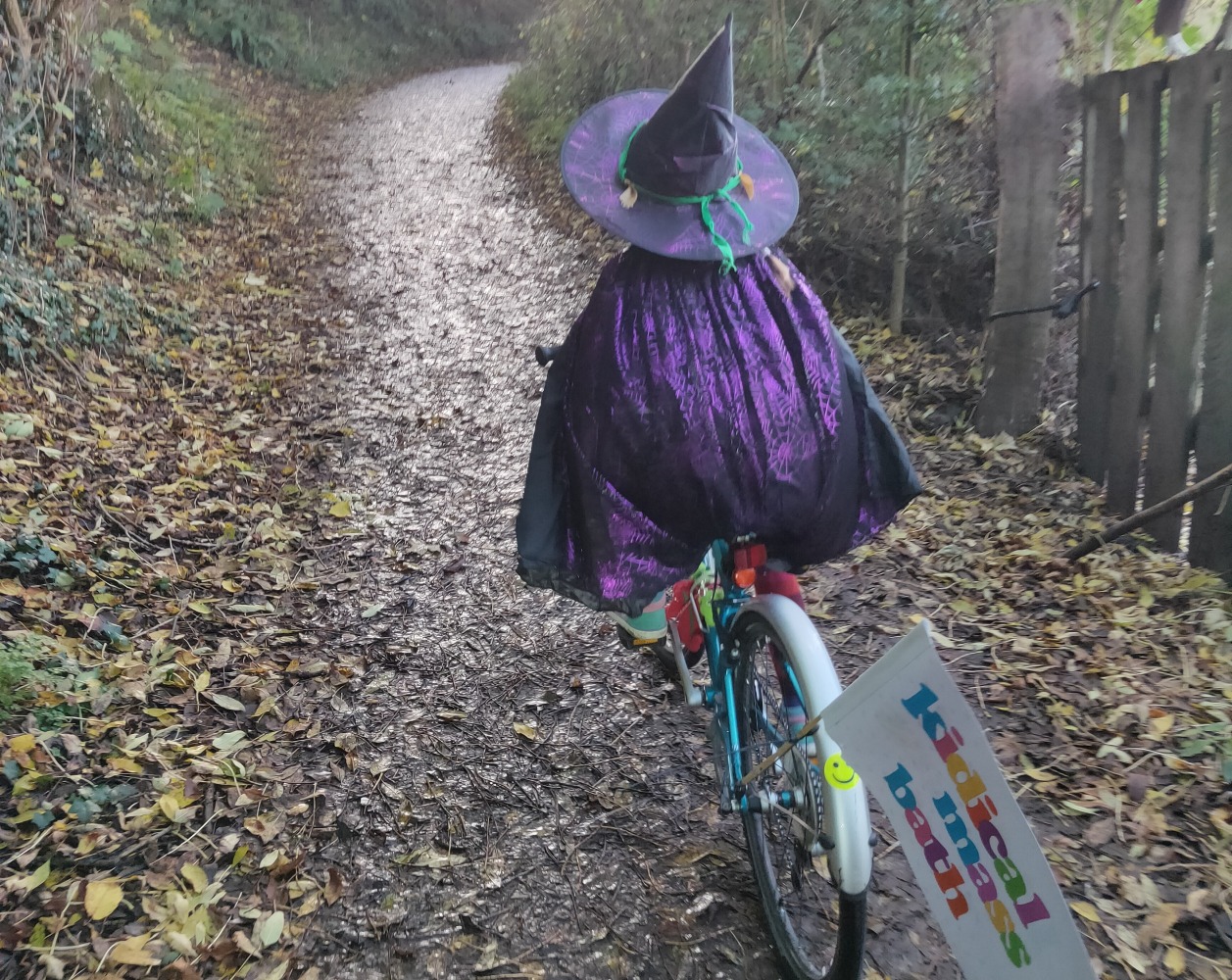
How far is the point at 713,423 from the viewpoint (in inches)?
84.0

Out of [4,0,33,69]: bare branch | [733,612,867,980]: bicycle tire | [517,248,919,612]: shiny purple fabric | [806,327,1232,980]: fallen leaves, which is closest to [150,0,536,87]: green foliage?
[4,0,33,69]: bare branch

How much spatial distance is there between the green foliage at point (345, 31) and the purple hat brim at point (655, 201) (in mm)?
14182

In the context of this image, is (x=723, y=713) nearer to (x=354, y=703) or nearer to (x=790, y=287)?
(x=790, y=287)

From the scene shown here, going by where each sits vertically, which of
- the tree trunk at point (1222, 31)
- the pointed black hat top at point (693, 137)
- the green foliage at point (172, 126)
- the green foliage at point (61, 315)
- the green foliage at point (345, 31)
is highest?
the green foliage at point (345, 31)

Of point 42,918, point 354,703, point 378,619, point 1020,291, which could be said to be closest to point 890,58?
point 1020,291

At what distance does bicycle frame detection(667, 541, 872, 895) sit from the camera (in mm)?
1862

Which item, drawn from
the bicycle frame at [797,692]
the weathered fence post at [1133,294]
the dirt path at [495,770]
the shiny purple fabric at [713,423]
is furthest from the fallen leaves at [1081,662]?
the shiny purple fabric at [713,423]

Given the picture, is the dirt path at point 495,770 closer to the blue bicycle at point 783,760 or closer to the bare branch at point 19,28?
the blue bicycle at point 783,760

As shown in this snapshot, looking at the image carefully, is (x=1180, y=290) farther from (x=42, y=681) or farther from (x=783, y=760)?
(x=42, y=681)

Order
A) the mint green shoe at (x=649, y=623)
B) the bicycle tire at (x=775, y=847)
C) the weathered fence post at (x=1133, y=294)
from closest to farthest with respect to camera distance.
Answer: the bicycle tire at (x=775, y=847)
the mint green shoe at (x=649, y=623)
the weathered fence post at (x=1133, y=294)

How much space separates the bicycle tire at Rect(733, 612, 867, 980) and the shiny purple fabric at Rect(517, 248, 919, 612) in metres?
0.32

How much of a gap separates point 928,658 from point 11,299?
19.5 feet

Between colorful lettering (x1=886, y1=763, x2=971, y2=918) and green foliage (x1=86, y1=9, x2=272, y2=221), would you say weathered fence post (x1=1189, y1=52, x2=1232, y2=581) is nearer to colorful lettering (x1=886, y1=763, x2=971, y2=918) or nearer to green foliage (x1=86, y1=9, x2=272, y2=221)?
colorful lettering (x1=886, y1=763, x2=971, y2=918)

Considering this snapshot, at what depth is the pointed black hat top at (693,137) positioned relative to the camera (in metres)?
1.98
